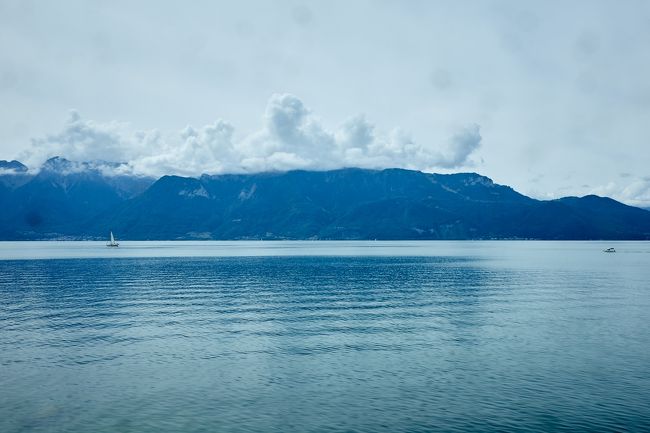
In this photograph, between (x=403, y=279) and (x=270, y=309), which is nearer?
(x=270, y=309)

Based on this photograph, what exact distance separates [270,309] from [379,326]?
19.6 meters

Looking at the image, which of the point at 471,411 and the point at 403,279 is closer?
the point at 471,411

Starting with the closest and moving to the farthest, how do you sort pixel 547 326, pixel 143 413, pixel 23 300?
pixel 143 413 → pixel 547 326 → pixel 23 300

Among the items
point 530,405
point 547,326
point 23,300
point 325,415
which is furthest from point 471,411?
point 23,300

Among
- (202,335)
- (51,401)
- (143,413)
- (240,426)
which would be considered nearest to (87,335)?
(202,335)

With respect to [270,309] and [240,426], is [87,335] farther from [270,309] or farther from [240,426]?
[240,426]

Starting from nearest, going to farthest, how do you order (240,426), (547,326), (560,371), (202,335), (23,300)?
(240,426), (560,371), (202,335), (547,326), (23,300)

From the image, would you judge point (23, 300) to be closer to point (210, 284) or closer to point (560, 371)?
point (210, 284)

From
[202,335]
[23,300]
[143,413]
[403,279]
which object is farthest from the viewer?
[403,279]

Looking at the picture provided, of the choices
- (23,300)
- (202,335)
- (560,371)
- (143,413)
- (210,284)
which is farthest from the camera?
(210,284)

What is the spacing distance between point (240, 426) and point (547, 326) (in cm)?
4290

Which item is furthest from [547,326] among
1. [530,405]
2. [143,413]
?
[143,413]

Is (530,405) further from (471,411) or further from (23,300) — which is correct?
(23,300)

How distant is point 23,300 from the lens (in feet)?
271
